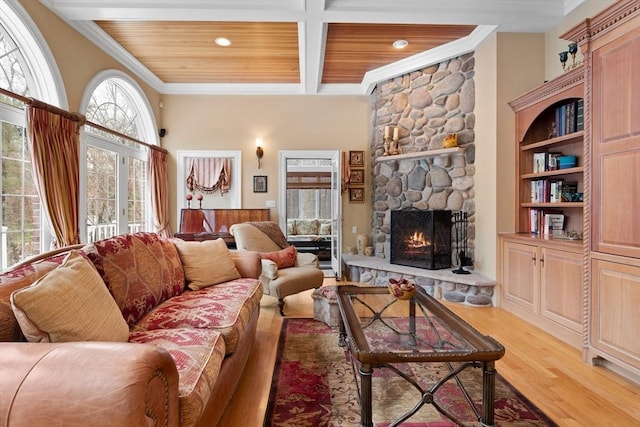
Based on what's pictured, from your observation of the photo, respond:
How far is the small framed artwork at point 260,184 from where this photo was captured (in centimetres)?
527

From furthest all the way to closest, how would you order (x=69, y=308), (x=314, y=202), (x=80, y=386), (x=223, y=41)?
(x=314, y=202)
(x=223, y=41)
(x=69, y=308)
(x=80, y=386)

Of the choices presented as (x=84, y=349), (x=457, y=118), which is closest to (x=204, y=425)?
(x=84, y=349)

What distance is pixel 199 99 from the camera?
522 centimetres

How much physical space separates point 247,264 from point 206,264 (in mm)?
417

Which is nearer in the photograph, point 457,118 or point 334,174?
point 457,118

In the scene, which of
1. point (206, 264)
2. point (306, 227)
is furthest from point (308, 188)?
point (206, 264)

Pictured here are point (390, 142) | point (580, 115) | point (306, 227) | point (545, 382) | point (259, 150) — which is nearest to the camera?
point (545, 382)

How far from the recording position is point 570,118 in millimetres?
2934

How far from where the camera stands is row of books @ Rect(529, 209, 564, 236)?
3.22 m

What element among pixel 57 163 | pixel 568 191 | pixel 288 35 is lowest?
pixel 568 191

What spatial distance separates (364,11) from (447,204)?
246 cm

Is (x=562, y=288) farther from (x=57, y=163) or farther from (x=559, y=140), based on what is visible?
(x=57, y=163)

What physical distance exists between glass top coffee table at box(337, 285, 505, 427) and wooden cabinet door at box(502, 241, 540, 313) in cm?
143

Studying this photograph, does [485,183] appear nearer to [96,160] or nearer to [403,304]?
[403,304]
